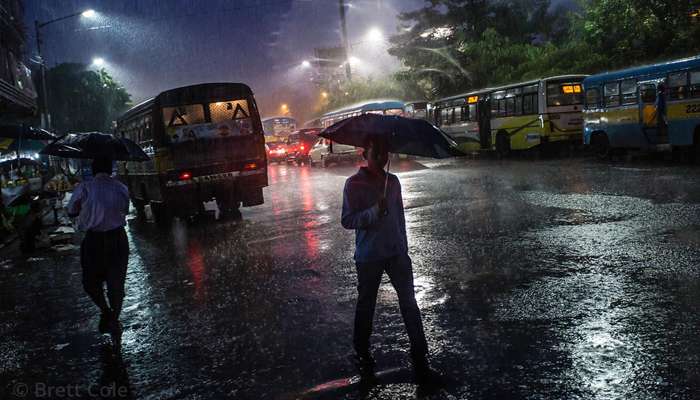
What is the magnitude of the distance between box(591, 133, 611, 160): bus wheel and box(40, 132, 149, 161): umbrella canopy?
709 inches

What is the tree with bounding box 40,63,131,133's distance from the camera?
159 feet

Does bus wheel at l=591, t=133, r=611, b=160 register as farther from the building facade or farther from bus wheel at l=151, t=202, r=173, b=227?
the building facade

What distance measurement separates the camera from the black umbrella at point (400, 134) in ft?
13.4

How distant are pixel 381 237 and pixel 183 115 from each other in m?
10.8

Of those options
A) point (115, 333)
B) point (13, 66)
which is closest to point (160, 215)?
point (115, 333)

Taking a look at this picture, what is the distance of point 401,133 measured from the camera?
4.09 metres

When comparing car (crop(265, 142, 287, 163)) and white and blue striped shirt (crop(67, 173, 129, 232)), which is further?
car (crop(265, 142, 287, 163))

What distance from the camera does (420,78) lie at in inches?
1625

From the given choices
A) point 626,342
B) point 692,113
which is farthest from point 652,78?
point 626,342

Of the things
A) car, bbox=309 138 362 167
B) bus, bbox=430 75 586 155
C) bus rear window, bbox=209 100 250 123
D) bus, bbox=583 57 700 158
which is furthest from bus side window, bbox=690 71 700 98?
car, bbox=309 138 362 167

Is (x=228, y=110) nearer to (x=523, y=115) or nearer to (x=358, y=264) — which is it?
(x=358, y=264)

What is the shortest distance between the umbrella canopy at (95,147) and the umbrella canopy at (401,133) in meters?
2.68

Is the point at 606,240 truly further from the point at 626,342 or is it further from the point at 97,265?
the point at 97,265

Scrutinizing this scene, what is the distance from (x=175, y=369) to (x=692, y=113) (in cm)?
1652
